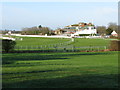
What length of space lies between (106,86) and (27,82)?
3112mm

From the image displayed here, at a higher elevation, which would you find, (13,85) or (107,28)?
(107,28)

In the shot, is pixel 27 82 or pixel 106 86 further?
pixel 27 82

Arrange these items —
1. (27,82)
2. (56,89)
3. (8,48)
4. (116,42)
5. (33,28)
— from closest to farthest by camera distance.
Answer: (56,89), (27,82), (8,48), (116,42), (33,28)

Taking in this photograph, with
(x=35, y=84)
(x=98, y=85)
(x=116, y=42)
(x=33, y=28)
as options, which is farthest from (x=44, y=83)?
(x=33, y=28)

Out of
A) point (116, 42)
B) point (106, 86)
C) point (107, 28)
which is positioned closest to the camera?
point (106, 86)

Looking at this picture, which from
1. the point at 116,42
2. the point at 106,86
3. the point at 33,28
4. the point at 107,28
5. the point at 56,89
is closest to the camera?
the point at 56,89

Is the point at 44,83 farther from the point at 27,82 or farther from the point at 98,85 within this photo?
the point at 98,85

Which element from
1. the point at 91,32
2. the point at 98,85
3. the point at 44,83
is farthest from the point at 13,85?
the point at 91,32

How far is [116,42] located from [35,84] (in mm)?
37151

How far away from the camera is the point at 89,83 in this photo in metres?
10.7

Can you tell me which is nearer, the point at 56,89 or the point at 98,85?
the point at 56,89

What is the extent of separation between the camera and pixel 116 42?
151ft

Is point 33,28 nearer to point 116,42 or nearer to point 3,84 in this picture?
point 116,42

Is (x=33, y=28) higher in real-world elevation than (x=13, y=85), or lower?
higher
